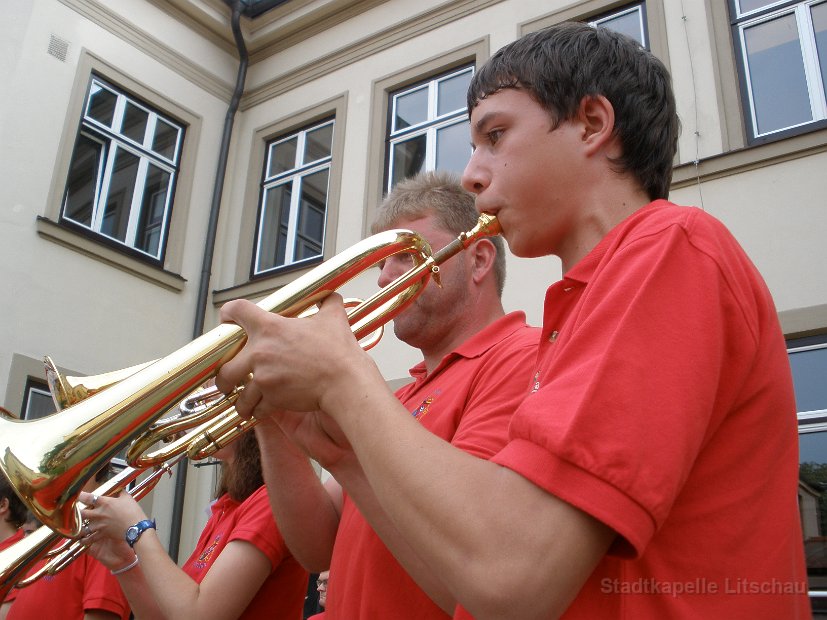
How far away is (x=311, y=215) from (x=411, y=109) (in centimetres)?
168

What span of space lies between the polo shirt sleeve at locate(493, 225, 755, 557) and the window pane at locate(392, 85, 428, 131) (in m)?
7.59

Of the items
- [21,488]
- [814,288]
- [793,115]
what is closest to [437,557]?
[21,488]

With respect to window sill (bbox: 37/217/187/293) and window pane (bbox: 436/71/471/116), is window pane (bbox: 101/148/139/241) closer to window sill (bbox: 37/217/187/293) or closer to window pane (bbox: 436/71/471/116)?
window sill (bbox: 37/217/187/293)

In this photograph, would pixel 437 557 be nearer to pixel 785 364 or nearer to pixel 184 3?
pixel 785 364

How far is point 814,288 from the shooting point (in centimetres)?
511

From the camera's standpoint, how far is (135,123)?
29.5 feet

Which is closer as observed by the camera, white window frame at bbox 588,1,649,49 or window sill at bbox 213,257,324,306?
white window frame at bbox 588,1,649,49

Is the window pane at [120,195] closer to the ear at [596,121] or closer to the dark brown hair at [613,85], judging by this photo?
the dark brown hair at [613,85]

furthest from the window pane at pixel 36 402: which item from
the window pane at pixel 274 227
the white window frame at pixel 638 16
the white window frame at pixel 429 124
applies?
the white window frame at pixel 638 16

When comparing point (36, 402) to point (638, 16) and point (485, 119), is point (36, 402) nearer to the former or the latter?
point (638, 16)

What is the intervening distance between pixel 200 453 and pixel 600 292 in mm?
1425

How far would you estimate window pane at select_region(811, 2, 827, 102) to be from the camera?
5898mm

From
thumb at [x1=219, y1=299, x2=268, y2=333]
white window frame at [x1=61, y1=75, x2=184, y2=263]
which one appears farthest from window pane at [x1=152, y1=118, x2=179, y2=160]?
thumb at [x1=219, y1=299, x2=268, y2=333]

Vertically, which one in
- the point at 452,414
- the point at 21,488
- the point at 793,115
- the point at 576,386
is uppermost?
the point at 793,115
